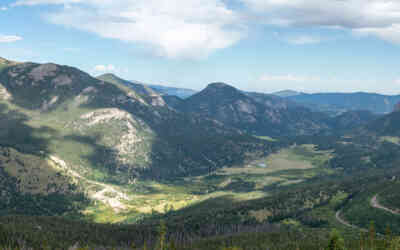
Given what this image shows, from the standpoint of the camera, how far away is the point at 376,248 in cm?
19525

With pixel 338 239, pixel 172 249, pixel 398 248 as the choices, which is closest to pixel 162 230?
pixel 172 249

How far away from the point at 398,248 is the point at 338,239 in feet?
231

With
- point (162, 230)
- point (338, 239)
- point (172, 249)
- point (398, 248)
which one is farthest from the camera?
point (398, 248)

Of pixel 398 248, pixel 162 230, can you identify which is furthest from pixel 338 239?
pixel 162 230

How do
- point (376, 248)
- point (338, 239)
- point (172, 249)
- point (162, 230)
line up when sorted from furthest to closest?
point (376, 248)
point (338, 239)
point (172, 249)
point (162, 230)

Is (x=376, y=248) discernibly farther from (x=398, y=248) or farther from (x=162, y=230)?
(x=162, y=230)

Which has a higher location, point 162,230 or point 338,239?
point 162,230

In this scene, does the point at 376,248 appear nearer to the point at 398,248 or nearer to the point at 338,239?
the point at 398,248

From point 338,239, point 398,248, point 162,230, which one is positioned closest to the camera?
point 162,230

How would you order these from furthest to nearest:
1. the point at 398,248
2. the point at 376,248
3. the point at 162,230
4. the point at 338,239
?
the point at 376,248
the point at 398,248
the point at 338,239
the point at 162,230

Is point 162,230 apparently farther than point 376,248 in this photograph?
No

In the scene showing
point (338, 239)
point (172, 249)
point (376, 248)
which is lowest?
point (376, 248)

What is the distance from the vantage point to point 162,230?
272 ft

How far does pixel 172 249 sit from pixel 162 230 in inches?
826
